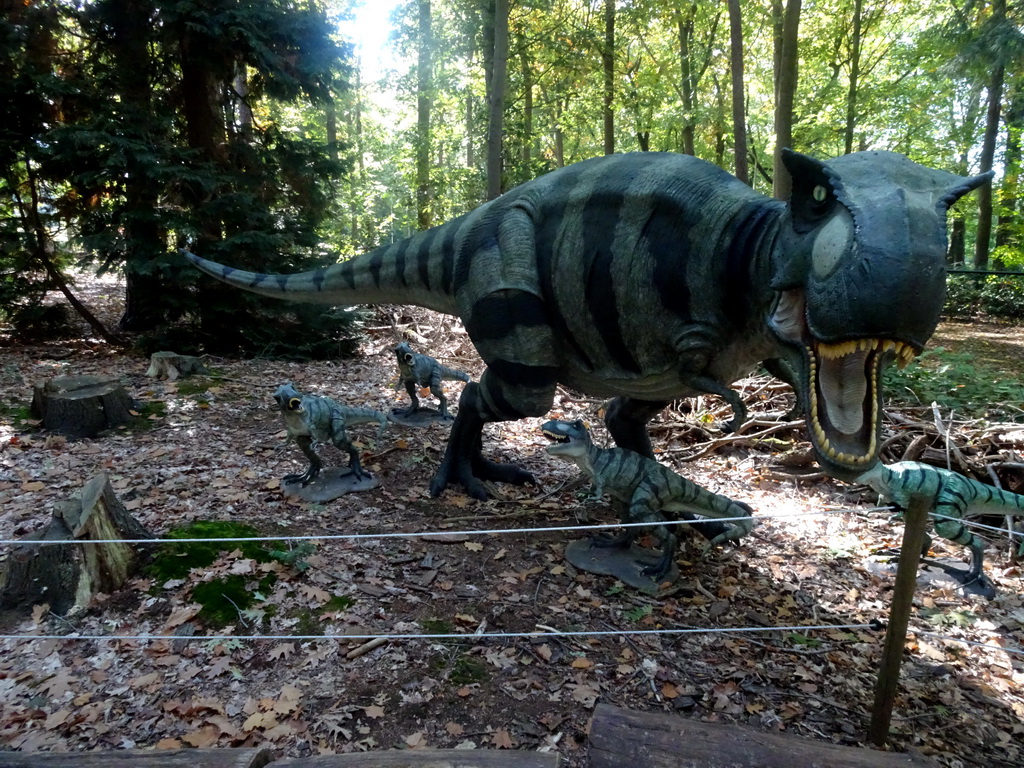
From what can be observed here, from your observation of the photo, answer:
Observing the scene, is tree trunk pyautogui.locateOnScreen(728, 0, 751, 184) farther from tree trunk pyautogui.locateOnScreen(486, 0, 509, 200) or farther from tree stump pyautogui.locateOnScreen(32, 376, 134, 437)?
tree stump pyautogui.locateOnScreen(32, 376, 134, 437)

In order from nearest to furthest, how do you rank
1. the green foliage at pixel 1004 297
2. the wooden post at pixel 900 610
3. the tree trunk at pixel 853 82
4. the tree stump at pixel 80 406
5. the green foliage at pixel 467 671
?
the wooden post at pixel 900 610, the green foliage at pixel 467 671, the tree stump at pixel 80 406, the green foliage at pixel 1004 297, the tree trunk at pixel 853 82

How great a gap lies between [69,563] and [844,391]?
3189mm

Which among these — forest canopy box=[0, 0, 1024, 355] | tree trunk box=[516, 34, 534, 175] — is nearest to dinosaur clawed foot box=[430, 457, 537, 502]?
forest canopy box=[0, 0, 1024, 355]

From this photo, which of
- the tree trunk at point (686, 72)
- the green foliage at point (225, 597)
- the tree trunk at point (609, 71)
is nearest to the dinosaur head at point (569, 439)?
the green foliage at point (225, 597)

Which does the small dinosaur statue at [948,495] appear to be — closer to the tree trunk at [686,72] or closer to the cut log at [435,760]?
the cut log at [435,760]

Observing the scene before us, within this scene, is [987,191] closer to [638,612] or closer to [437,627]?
[638,612]

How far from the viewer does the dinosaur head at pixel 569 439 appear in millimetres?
3102

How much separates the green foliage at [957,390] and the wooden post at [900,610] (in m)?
3.66

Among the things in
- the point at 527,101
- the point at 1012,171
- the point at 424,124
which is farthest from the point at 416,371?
the point at 1012,171

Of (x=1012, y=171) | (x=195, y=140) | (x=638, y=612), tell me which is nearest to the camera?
(x=638, y=612)

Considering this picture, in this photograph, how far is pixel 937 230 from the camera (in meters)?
1.68

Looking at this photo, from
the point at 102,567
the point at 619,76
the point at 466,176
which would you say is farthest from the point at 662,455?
the point at 619,76

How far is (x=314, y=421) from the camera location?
12.1ft

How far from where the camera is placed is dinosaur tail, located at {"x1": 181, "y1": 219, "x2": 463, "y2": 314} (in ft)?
11.7
